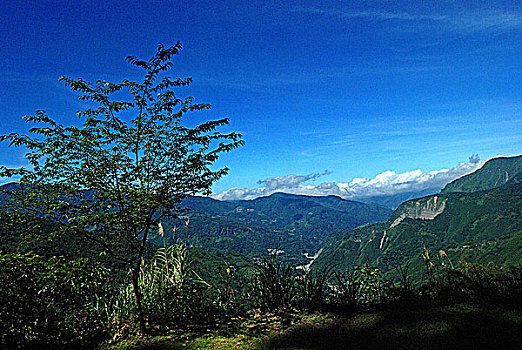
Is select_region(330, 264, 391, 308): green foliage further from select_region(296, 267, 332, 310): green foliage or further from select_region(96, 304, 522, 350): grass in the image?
select_region(96, 304, 522, 350): grass

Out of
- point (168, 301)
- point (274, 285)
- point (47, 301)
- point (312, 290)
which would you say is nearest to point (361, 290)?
point (312, 290)

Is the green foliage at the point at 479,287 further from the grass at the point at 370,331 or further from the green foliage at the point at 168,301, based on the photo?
the green foliage at the point at 168,301

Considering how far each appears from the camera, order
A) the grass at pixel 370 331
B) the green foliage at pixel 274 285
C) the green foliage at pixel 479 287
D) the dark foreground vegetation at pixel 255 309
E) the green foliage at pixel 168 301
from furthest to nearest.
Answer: the green foliage at pixel 274 285 < the green foliage at pixel 168 301 < the green foliage at pixel 479 287 < the dark foreground vegetation at pixel 255 309 < the grass at pixel 370 331

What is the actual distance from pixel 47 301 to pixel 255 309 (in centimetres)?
412

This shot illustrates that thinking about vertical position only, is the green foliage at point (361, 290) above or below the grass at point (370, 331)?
above

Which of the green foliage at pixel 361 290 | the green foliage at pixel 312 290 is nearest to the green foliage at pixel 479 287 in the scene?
the green foliage at pixel 361 290

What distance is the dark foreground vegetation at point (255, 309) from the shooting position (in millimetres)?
5176

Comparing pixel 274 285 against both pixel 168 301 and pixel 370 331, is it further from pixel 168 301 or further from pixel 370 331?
pixel 370 331

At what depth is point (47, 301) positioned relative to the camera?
569 cm

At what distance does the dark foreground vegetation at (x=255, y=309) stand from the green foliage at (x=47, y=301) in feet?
0.05

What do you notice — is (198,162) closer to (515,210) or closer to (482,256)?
(482,256)

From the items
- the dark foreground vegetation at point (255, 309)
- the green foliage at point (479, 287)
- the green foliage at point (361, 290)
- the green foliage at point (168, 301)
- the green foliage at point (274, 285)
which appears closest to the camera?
the dark foreground vegetation at point (255, 309)

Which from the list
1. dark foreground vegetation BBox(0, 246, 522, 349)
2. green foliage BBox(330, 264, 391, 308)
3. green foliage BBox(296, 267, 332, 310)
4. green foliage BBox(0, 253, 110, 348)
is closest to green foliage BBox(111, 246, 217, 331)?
dark foreground vegetation BBox(0, 246, 522, 349)

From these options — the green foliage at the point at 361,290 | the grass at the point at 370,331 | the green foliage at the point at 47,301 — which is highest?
the green foliage at the point at 47,301
